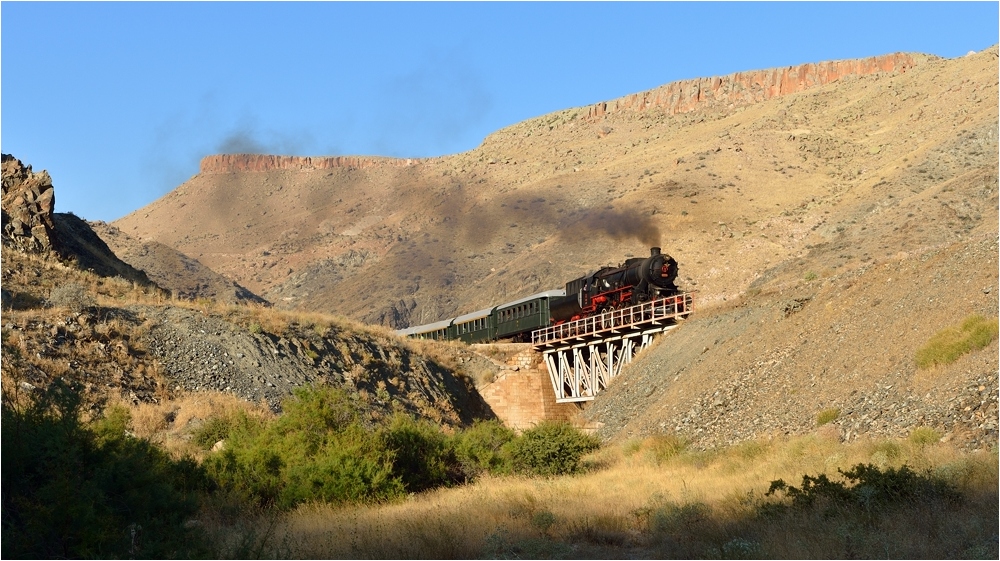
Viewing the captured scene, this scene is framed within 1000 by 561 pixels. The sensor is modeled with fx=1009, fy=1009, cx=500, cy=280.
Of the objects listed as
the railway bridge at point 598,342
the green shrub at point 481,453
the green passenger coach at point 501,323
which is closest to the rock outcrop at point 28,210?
the green passenger coach at point 501,323

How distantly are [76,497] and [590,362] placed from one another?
113 feet

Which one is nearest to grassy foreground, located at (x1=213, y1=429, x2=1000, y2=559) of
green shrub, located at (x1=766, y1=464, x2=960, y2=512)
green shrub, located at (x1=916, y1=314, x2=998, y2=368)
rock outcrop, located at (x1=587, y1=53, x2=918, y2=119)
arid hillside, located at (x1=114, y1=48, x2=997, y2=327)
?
green shrub, located at (x1=766, y1=464, x2=960, y2=512)

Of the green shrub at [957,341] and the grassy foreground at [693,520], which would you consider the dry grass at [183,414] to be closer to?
the grassy foreground at [693,520]

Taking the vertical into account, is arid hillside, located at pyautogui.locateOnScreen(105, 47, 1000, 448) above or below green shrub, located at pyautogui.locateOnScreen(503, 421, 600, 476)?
above

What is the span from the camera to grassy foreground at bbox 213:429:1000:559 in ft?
46.0

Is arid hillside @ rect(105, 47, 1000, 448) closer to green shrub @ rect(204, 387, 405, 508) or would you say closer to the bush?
green shrub @ rect(204, 387, 405, 508)

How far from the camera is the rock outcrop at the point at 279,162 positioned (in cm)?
17550

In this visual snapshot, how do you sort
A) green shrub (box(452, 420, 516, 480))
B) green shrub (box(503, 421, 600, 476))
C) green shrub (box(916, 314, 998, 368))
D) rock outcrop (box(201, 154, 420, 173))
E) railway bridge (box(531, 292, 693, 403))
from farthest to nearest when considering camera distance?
rock outcrop (box(201, 154, 420, 173)), railway bridge (box(531, 292, 693, 403)), green shrub (box(503, 421, 600, 476)), green shrub (box(452, 420, 516, 480)), green shrub (box(916, 314, 998, 368))

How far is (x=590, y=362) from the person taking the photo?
44.7 m

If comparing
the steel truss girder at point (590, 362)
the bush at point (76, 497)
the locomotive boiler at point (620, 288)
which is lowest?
the bush at point (76, 497)

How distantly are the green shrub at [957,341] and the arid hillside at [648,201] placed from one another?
27.8 metres

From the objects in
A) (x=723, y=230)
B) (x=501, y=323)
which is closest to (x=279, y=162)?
(x=723, y=230)

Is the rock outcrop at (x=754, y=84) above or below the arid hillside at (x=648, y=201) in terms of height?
above

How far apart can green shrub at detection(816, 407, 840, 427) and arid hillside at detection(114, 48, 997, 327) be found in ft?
95.2
